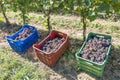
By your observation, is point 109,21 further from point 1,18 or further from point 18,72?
point 1,18

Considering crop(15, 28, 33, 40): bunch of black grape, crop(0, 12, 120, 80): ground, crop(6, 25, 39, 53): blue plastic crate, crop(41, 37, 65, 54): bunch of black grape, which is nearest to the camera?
Answer: crop(0, 12, 120, 80): ground

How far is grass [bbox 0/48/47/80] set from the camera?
425 cm

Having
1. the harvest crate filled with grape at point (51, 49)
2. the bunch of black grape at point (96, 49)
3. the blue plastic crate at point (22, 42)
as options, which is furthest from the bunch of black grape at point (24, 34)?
the bunch of black grape at point (96, 49)

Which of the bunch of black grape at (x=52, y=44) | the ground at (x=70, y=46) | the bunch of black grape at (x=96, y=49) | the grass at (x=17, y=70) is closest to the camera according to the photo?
the bunch of black grape at (x=96, y=49)

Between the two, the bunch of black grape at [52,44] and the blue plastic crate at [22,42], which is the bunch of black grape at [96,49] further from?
the blue plastic crate at [22,42]

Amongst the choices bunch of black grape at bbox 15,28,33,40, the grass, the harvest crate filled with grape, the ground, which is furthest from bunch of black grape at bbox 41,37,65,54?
bunch of black grape at bbox 15,28,33,40

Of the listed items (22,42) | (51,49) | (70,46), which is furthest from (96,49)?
(22,42)

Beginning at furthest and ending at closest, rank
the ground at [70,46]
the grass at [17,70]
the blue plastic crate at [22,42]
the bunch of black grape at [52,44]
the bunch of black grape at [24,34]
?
A: the bunch of black grape at [24,34]
the blue plastic crate at [22,42]
the bunch of black grape at [52,44]
the grass at [17,70]
the ground at [70,46]

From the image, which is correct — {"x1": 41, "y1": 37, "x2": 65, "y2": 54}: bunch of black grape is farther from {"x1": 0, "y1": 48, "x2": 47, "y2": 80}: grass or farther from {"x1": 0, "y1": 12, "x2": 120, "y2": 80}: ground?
{"x1": 0, "y1": 48, "x2": 47, "y2": 80}: grass

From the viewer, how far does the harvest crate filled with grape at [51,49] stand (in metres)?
4.21

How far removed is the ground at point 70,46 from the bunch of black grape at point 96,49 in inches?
15.0

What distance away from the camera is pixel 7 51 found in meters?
5.06

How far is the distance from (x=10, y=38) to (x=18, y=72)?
966mm

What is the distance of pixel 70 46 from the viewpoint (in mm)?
4793
